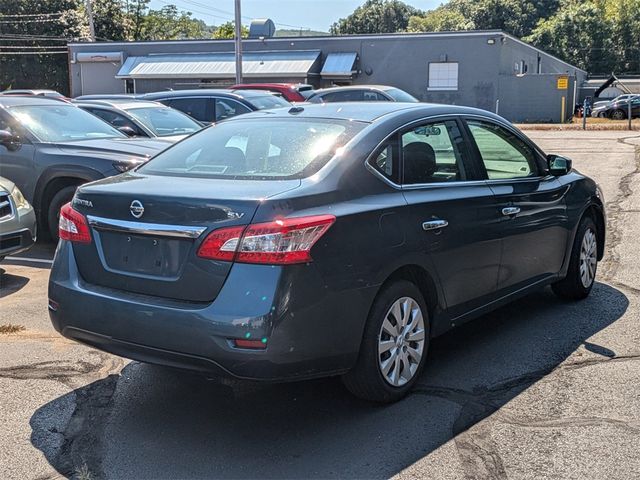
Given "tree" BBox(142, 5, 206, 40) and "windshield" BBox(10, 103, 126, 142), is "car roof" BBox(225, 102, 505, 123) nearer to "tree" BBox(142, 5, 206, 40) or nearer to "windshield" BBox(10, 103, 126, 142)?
"windshield" BBox(10, 103, 126, 142)

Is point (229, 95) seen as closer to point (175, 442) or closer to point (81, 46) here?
point (175, 442)

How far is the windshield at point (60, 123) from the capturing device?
8867mm

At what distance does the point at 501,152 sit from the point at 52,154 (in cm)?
517

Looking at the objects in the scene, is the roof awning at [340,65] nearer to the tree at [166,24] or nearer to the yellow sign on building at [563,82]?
the yellow sign on building at [563,82]

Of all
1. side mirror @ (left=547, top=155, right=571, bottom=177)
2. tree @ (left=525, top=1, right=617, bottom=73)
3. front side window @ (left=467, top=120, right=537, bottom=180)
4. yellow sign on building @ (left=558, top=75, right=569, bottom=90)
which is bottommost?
side mirror @ (left=547, top=155, right=571, bottom=177)

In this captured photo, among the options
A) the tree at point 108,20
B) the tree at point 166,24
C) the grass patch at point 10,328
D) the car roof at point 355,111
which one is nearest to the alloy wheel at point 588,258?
the car roof at point 355,111

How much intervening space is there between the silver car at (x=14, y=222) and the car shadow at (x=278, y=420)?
8.60 feet

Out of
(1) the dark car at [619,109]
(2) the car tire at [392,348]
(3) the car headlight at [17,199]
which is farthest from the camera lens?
(1) the dark car at [619,109]

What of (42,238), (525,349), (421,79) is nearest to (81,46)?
(421,79)

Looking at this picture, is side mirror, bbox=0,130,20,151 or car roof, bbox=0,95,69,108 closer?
side mirror, bbox=0,130,20,151

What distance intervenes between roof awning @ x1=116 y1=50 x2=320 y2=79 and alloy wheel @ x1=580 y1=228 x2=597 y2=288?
3299 cm

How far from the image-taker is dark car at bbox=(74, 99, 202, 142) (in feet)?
35.1

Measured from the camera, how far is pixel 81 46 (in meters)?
44.3

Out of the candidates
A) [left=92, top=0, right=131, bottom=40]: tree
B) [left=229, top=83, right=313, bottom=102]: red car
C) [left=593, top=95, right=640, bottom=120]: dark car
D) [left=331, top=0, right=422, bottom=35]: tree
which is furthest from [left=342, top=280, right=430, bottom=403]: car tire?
[left=331, top=0, right=422, bottom=35]: tree
